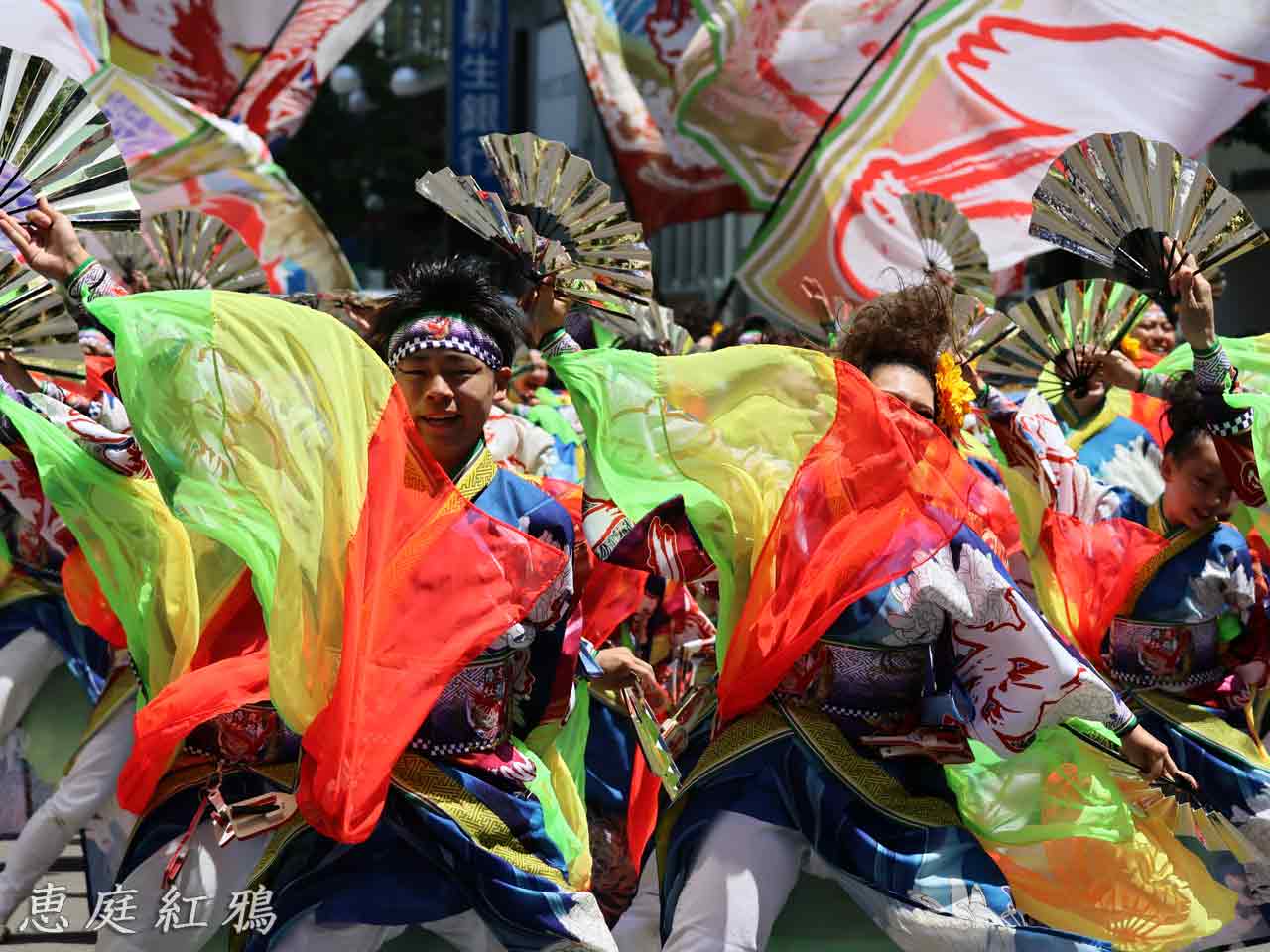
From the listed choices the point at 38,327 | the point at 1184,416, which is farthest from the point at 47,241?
the point at 1184,416

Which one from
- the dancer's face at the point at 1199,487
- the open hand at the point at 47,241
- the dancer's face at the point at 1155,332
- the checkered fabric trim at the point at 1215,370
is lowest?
the dancer's face at the point at 1155,332

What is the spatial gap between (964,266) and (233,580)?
424cm

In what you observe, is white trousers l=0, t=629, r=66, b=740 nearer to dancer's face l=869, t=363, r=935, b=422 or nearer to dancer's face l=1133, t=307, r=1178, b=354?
dancer's face l=869, t=363, r=935, b=422

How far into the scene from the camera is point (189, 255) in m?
6.00

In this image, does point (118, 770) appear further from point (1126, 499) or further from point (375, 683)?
point (1126, 499)

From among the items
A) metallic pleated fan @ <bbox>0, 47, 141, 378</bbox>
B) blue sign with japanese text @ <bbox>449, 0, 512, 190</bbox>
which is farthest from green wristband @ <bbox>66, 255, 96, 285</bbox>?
blue sign with japanese text @ <bbox>449, 0, 512, 190</bbox>

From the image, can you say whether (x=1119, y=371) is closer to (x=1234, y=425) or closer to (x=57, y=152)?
(x=1234, y=425)

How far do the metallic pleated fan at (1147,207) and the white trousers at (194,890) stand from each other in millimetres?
2304

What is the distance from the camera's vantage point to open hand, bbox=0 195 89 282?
3.27 meters

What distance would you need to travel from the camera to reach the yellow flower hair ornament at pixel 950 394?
12.2 feet

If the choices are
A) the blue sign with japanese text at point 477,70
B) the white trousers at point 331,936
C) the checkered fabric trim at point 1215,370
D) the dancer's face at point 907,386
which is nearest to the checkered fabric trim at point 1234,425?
the checkered fabric trim at point 1215,370

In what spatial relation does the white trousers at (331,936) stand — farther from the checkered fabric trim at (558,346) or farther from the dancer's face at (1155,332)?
the dancer's face at (1155,332)

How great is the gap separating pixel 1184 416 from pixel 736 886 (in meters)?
1.95

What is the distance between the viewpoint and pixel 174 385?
9.80 feet
